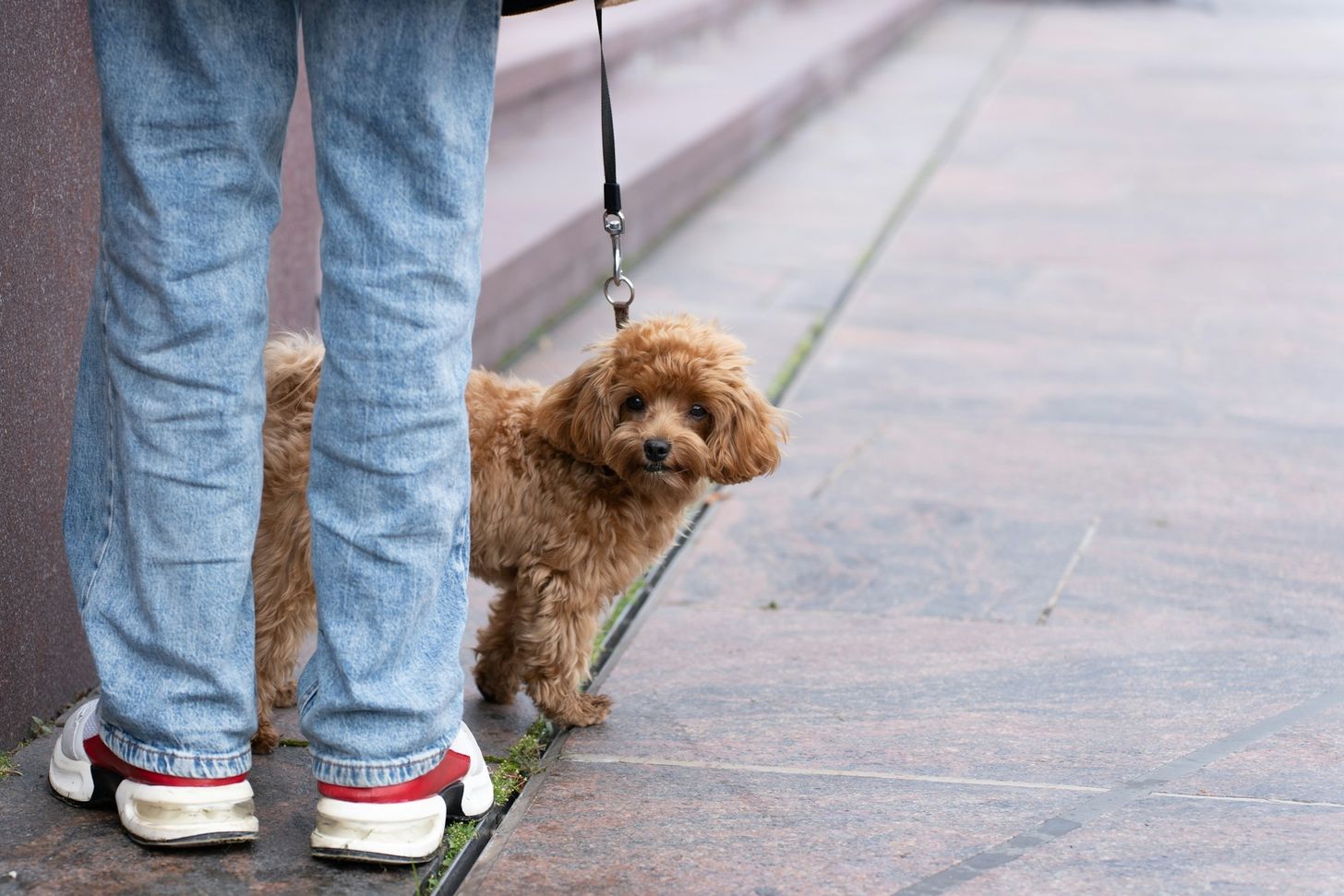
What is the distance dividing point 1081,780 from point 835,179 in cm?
669

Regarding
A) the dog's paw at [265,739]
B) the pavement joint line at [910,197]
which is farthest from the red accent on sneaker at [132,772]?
the pavement joint line at [910,197]

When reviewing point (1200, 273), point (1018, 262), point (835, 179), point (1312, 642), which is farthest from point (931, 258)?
point (1312, 642)

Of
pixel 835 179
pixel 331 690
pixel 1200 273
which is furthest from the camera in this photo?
pixel 835 179

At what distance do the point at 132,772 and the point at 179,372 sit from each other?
65cm

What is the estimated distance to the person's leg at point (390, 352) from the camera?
87.0 inches

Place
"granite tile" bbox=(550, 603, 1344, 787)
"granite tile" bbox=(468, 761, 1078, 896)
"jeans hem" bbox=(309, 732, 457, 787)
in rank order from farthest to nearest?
1. "granite tile" bbox=(550, 603, 1344, 787)
2. "granite tile" bbox=(468, 761, 1078, 896)
3. "jeans hem" bbox=(309, 732, 457, 787)

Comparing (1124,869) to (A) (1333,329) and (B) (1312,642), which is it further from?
(A) (1333,329)

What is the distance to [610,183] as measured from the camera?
2736 millimetres

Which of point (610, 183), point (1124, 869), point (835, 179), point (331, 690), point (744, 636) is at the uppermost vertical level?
point (610, 183)

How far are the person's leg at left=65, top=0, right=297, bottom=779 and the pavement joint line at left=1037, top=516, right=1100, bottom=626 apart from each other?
6.70 ft

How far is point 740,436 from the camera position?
300 centimetres

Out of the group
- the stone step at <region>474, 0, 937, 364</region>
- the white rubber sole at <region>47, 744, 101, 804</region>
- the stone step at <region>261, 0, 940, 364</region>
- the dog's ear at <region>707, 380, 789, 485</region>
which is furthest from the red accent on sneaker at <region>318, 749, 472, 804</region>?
the stone step at <region>474, 0, 937, 364</region>

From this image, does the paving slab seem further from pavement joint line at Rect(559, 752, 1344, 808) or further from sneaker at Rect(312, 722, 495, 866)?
sneaker at Rect(312, 722, 495, 866)

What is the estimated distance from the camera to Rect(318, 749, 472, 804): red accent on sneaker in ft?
7.95
